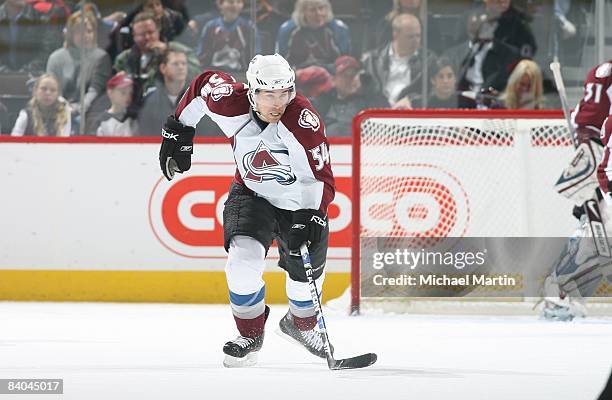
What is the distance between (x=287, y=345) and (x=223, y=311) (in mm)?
1645

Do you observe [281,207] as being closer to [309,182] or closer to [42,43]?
[309,182]

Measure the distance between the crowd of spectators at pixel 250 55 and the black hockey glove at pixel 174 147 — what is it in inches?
103

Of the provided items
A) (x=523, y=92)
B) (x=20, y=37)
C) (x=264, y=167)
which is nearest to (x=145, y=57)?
(x=20, y=37)

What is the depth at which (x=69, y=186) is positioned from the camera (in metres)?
7.43

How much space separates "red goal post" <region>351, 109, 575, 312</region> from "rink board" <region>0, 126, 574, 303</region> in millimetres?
546

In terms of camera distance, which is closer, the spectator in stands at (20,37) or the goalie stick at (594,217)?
the goalie stick at (594,217)

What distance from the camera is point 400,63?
748 centimetres

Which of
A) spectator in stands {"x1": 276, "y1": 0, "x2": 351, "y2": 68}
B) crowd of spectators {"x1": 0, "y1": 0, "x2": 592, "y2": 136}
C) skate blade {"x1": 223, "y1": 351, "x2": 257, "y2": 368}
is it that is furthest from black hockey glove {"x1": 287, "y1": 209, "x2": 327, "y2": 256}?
spectator in stands {"x1": 276, "y1": 0, "x2": 351, "y2": 68}

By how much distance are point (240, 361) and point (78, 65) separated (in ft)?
11.3

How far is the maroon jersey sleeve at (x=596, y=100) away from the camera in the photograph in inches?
246

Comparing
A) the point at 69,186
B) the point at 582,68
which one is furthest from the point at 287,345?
the point at 582,68

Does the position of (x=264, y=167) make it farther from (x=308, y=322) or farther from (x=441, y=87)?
(x=441, y=87)

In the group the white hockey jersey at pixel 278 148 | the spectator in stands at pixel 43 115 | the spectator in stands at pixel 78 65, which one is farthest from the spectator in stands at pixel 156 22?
the white hockey jersey at pixel 278 148

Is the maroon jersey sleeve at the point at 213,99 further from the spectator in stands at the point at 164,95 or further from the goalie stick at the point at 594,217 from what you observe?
the spectator in stands at the point at 164,95
